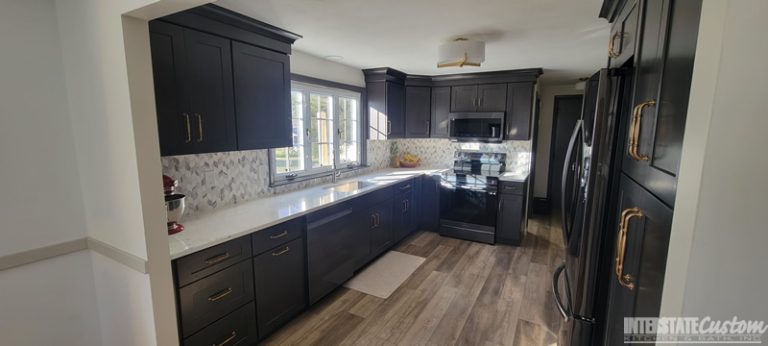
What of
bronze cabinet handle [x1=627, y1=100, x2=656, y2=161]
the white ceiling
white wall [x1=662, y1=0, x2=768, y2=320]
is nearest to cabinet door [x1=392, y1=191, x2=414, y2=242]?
the white ceiling

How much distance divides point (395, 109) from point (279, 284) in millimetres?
2856

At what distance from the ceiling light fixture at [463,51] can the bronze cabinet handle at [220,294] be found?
2.29m

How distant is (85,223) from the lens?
1.78 meters

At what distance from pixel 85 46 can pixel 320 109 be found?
6.98 feet

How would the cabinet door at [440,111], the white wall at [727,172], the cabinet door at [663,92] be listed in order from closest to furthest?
the white wall at [727,172] → the cabinet door at [663,92] → the cabinet door at [440,111]

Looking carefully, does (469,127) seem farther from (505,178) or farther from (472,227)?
(472,227)

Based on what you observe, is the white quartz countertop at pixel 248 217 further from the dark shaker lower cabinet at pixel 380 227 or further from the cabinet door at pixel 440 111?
the cabinet door at pixel 440 111

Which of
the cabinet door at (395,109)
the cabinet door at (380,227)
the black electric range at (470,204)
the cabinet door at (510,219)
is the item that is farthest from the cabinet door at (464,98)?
the cabinet door at (380,227)

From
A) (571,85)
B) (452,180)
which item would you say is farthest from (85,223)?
(571,85)

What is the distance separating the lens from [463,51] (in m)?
2.52

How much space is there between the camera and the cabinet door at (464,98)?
441cm

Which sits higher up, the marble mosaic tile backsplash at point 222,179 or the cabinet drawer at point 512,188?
the marble mosaic tile backsplash at point 222,179

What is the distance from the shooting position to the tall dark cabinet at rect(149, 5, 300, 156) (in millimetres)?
A: 1808

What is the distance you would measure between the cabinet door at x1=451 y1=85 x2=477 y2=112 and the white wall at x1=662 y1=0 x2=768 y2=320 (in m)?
4.02
